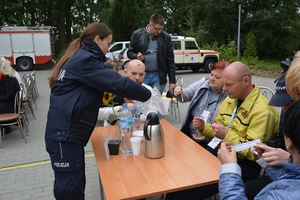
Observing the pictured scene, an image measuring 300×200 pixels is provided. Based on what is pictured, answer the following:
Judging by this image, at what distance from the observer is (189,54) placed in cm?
1316

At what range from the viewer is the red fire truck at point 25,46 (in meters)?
16.0

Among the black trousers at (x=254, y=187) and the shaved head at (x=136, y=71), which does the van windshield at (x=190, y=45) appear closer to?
the shaved head at (x=136, y=71)

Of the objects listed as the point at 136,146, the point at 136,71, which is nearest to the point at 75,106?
the point at 136,146

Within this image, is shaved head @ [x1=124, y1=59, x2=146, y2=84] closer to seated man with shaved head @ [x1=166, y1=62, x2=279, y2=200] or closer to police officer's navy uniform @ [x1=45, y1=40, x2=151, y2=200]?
seated man with shaved head @ [x1=166, y1=62, x2=279, y2=200]

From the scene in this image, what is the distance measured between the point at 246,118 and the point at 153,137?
2.63 ft

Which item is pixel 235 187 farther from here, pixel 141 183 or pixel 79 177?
pixel 79 177

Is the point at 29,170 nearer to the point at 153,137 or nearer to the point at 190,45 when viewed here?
the point at 153,137

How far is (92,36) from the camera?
193cm

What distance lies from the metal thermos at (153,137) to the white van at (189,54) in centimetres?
1122

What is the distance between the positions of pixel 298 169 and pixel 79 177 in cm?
137

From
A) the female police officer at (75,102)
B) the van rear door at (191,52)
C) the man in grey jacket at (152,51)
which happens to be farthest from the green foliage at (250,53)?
the female police officer at (75,102)

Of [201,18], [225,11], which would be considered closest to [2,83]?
[225,11]

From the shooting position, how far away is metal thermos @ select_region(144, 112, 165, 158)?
1857 millimetres

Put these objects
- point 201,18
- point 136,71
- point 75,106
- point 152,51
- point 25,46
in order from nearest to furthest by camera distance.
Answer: point 75,106
point 136,71
point 152,51
point 25,46
point 201,18
